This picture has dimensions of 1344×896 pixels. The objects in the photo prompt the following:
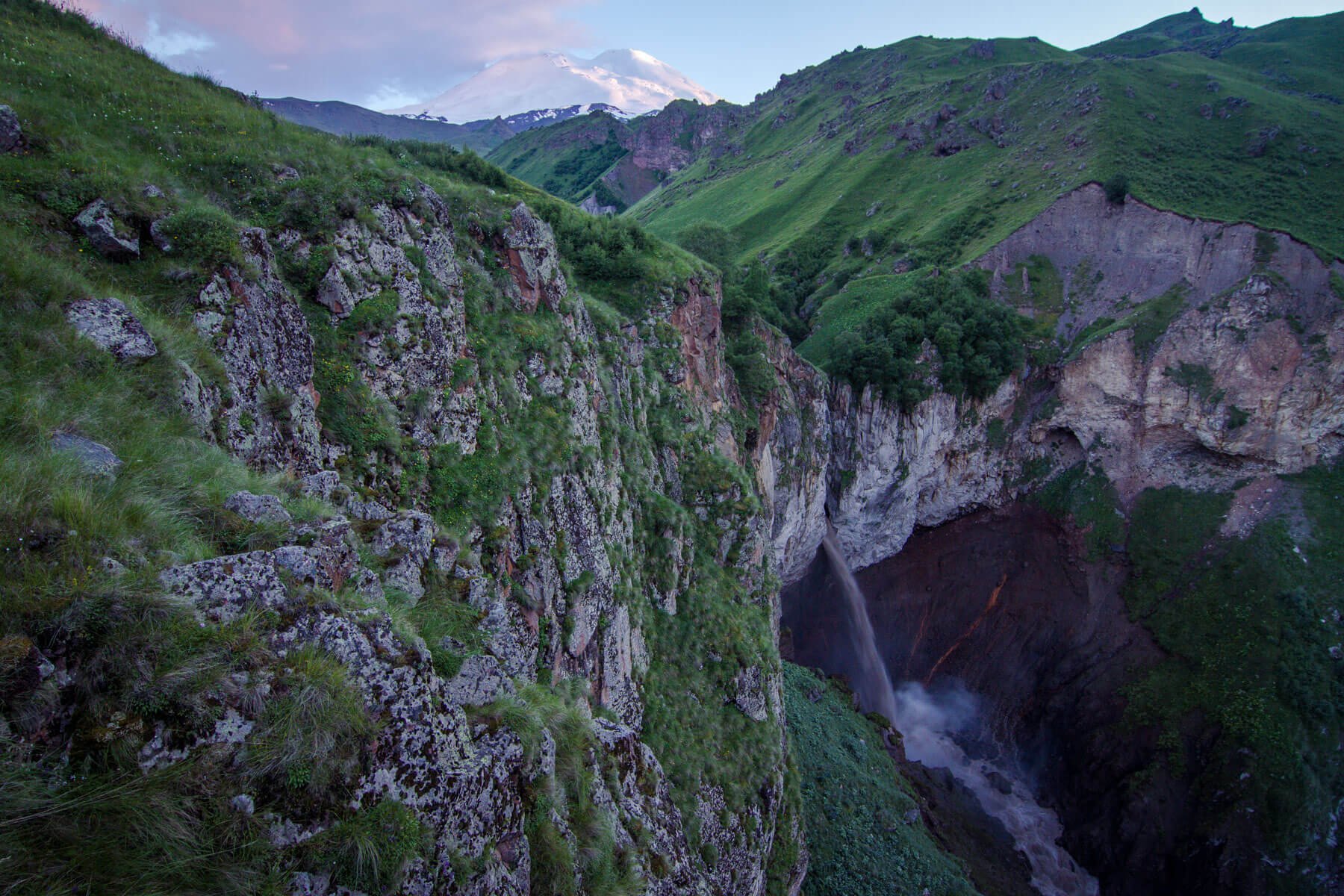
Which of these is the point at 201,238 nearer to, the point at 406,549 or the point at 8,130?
the point at 8,130

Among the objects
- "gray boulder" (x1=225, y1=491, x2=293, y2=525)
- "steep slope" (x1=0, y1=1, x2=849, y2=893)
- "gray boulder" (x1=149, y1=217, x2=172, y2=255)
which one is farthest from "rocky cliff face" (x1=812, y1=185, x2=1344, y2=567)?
"gray boulder" (x1=225, y1=491, x2=293, y2=525)

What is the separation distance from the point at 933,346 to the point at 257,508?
42.1m

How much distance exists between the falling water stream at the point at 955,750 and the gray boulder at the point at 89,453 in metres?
38.9

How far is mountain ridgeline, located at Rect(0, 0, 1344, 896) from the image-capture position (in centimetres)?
448

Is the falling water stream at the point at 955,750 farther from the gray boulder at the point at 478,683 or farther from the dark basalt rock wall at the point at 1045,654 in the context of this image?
the gray boulder at the point at 478,683

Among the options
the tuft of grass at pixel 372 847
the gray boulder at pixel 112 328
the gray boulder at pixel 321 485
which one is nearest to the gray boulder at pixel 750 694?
the gray boulder at pixel 321 485

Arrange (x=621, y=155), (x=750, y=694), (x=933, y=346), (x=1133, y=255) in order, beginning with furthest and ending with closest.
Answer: (x=621, y=155) < (x=1133, y=255) < (x=933, y=346) < (x=750, y=694)

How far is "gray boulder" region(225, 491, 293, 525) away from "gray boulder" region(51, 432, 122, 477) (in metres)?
1.00

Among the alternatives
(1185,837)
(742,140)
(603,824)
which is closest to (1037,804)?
(1185,837)

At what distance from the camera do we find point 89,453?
5750 mm

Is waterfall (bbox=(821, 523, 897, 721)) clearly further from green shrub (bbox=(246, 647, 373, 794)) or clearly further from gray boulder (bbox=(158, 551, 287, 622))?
gray boulder (bbox=(158, 551, 287, 622))

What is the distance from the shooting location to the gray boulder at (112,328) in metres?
7.16

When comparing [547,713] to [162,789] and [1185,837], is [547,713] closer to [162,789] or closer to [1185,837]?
[162,789]

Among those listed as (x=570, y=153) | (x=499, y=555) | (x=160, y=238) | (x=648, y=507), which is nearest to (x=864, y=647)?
(x=648, y=507)
